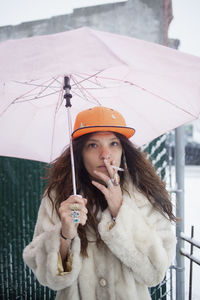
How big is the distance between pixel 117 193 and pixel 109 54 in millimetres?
843

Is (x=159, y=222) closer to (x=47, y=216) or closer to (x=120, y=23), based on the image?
(x=47, y=216)

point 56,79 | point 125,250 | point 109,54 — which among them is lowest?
point 125,250

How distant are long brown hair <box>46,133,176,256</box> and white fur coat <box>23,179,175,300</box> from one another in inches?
2.8

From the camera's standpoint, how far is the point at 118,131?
5.49ft

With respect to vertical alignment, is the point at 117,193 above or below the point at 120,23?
below

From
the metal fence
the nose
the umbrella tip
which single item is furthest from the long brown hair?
the metal fence

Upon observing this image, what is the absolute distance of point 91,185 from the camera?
1802mm

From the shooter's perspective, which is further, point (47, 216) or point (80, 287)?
point (47, 216)

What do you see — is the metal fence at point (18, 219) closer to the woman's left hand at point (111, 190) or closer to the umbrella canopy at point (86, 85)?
the umbrella canopy at point (86, 85)

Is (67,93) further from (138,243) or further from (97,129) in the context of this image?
(138,243)

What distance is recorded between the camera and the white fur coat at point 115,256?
1.46 metres

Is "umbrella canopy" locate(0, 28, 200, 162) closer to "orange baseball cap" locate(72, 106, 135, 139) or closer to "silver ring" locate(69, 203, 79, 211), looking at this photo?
"orange baseball cap" locate(72, 106, 135, 139)

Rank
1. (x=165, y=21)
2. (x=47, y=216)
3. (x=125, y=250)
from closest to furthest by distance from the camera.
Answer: (x=125, y=250), (x=47, y=216), (x=165, y=21)

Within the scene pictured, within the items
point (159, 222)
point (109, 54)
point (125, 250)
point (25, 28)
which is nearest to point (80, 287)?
point (125, 250)
